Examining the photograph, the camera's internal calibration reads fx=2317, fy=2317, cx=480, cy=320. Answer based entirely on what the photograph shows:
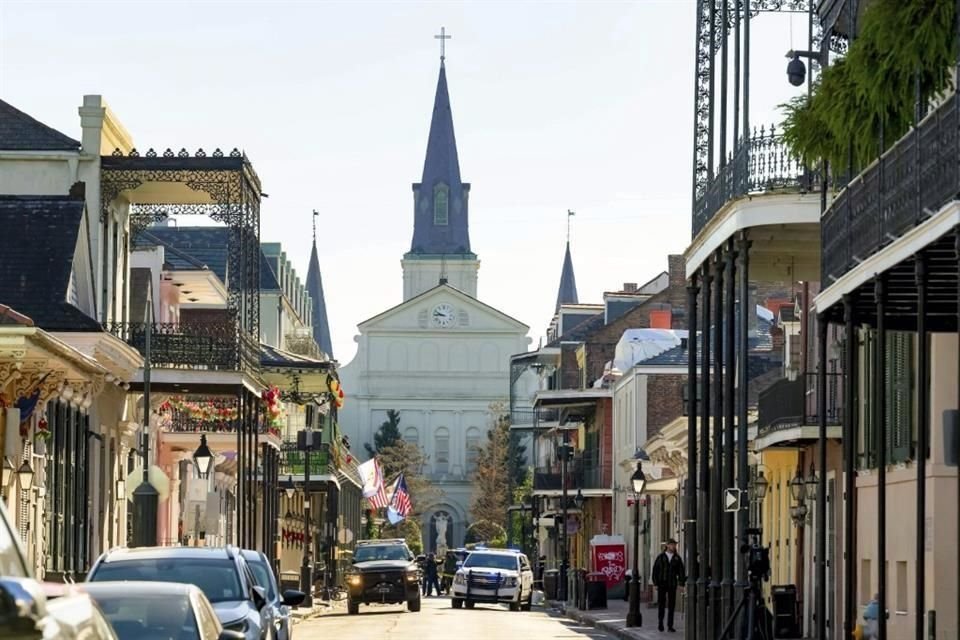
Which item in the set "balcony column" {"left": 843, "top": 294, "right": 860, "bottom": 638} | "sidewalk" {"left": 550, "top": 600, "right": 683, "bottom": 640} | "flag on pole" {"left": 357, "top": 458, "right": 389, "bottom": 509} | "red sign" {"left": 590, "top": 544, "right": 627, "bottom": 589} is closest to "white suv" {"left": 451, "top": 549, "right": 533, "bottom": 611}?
"sidewalk" {"left": 550, "top": 600, "right": 683, "bottom": 640}

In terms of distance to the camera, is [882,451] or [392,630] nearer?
[882,451]

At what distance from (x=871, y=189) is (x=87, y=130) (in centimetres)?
2195

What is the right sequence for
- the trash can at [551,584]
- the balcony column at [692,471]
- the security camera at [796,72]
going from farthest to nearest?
the trash can at [551,584], the balcony column at [692,471], the security camera at [796,72]

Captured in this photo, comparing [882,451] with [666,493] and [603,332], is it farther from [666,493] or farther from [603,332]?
[603,332]

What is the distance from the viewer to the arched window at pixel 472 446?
168 m

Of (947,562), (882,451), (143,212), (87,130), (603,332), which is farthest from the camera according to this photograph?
(603,332)

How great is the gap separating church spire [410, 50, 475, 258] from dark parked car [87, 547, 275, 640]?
153m

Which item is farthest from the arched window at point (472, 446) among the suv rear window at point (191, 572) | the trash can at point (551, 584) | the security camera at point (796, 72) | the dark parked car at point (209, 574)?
the suv rear window at point (191, 572)

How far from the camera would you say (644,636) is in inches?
1449

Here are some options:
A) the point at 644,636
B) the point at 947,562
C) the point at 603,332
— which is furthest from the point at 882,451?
the point at 603,332

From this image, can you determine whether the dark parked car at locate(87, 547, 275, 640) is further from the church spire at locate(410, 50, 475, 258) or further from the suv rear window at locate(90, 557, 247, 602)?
the church spire at locate(410, 50, 475, 258)

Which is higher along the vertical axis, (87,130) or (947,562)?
(87,130)

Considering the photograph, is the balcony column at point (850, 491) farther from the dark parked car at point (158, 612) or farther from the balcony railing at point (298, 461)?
the balcony railing at point (298, 461)

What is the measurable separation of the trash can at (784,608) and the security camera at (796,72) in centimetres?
1077
